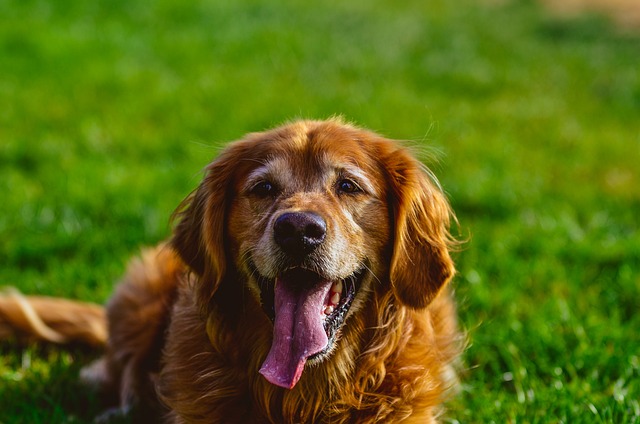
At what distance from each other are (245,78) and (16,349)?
203 inches

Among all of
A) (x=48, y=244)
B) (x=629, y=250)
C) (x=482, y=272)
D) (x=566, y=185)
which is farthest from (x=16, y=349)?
(x=566, y=185)

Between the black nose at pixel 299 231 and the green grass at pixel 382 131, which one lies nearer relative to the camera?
the black nose at pixel 299 231

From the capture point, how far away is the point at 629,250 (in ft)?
17.0

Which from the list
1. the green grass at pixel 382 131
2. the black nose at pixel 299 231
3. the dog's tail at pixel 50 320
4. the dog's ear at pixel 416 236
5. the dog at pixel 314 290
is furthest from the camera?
the dog's tail at pixel 50 320

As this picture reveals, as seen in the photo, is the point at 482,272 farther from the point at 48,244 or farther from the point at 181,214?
the point at 48,244

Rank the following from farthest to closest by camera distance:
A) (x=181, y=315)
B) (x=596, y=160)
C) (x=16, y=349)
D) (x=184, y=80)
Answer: (x=184, y=80)
(x=596, y=160)
(x=16, y=349)
(x=181, y=315)

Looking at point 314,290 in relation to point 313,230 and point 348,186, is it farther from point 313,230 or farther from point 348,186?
point 348,186

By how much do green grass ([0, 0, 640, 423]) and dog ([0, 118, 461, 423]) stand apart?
50 cm

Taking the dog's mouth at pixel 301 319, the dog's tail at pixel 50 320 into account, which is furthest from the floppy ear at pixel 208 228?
the dog's tail at pixel 50 320

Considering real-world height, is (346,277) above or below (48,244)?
above

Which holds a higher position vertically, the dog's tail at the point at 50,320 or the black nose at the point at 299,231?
the black nose at the point at 299,231

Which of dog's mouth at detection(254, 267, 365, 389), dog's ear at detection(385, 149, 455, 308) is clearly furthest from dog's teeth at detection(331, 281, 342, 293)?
dog's ear at detection(385, 149, 455, 308)

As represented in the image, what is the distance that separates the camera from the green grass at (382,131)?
3.96 m

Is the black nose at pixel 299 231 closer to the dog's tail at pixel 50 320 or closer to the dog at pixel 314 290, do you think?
the dog at pixel 314 290
